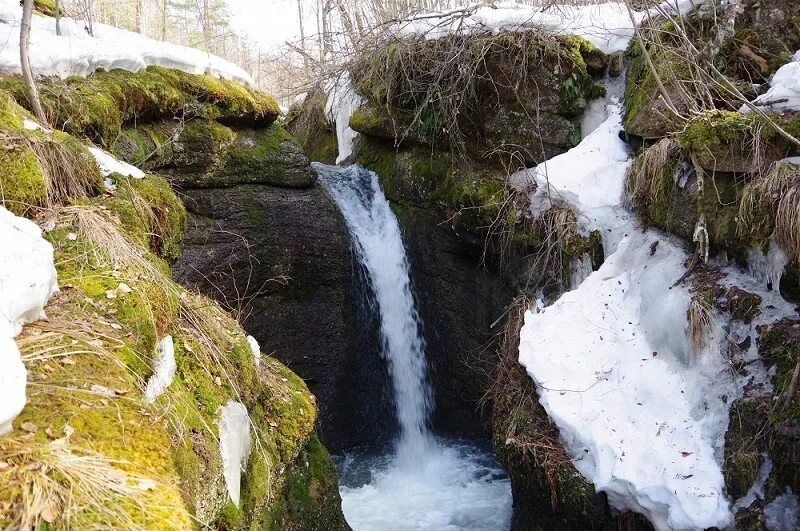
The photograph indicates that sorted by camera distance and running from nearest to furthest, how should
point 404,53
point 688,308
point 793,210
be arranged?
point 793,210 < point 688,308 < point 404,53

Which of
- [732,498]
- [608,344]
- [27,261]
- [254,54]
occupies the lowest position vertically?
[732,498]

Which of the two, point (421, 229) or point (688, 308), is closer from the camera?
point (688, 308)

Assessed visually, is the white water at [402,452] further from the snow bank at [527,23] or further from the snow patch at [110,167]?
the snow patch at [110,167]

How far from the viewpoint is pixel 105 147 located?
4.78 metres

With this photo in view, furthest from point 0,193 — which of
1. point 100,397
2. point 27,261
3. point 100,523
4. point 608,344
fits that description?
point 608,344

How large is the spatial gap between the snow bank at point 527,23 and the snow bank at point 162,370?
5223 millimetres

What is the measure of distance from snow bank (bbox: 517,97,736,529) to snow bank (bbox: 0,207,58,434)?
3.05m

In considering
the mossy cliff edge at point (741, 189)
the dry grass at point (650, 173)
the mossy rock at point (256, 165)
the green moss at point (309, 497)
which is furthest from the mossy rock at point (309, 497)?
the mossy rock at point (256, 165)

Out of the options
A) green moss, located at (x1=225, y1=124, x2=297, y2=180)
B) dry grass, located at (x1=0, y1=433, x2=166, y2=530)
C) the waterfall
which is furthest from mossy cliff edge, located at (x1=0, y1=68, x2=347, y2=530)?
the waterfall

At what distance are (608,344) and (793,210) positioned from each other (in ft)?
4.79

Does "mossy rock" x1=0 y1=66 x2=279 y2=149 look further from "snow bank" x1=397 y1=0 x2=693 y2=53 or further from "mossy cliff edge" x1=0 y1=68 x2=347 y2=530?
"snow bank" x1=397 y1=0 x2=693 y2=53

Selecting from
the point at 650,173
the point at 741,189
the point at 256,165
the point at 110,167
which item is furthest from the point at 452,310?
the point at 110,167

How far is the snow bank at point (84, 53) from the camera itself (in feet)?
16.4

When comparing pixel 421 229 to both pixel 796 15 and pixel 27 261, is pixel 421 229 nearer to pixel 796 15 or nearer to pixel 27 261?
pixel 796 15
